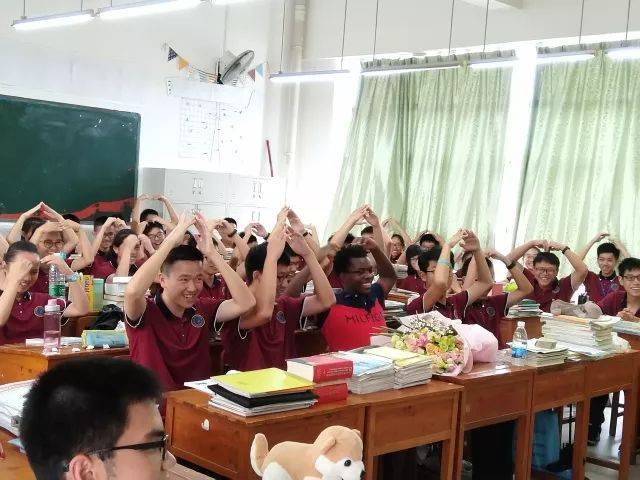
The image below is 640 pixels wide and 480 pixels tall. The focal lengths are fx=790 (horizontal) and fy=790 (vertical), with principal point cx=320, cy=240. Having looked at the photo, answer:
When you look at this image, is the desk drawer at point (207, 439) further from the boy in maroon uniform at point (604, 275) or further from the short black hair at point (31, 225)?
the boy in maroon uniform at point (604, 275)

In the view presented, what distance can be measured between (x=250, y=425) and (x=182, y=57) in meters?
6.88

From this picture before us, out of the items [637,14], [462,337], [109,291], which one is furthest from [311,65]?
[462,337]

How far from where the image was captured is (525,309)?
221 inches

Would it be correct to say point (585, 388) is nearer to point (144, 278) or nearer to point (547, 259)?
point (547, 259)

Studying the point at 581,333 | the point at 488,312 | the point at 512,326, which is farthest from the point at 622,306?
the point at 581,333

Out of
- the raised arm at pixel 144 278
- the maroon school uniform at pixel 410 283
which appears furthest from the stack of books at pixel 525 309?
the raised arm at pixel 144 278

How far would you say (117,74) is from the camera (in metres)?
7.99

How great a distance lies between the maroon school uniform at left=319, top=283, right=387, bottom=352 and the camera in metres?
3.80

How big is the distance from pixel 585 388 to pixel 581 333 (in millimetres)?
290

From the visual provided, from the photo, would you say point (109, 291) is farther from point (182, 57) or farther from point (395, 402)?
point (182, 57)

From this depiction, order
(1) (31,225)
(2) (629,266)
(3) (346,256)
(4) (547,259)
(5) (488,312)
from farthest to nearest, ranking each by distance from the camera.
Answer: (4) (547,259)
(1) (31,225)
(2) (629,266)
(5) (488,312)
(3) (346,256)

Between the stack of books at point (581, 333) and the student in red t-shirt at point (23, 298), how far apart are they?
8.10ft

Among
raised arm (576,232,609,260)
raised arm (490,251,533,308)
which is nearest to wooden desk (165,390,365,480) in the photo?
raised arm (490,251,533,308)

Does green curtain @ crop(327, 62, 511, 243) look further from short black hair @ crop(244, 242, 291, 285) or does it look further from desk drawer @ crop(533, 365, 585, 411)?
short black hair @ crop(244, 242, 291, 285)
